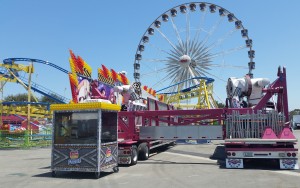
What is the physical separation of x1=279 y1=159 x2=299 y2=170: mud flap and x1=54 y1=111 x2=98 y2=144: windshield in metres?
6.90

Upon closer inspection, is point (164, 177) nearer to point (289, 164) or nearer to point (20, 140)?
point (289, 164)

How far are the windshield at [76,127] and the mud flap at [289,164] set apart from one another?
6898 millimetres

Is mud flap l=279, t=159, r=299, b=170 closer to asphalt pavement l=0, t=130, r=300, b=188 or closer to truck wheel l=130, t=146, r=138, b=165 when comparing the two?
asphalt pavement l=0, t=130, r=300, b=188

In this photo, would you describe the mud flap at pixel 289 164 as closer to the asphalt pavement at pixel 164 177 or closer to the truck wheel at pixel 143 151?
the asphalt pavement at pixel 164 177

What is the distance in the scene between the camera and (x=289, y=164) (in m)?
12.5

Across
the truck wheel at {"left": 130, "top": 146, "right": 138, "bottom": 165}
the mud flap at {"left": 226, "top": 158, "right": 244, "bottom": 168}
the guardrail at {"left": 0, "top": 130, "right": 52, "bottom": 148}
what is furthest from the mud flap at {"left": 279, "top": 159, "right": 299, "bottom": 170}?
the guardrail at {"left": 0, "top": 130, "right": 52, "bottom": 148}

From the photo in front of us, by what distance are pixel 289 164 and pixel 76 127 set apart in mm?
7822

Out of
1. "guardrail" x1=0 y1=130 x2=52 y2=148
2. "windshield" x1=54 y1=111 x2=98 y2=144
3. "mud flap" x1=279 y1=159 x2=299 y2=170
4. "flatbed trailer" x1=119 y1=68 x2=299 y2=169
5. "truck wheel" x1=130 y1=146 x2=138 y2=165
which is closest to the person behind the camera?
"windshield" x1=54 y1=111 x2=98 y2=144

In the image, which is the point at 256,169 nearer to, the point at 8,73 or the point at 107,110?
the point at 107,110

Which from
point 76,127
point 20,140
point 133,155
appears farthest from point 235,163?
point 20,140

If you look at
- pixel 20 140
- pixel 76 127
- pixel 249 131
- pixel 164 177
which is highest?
pixel 76 127

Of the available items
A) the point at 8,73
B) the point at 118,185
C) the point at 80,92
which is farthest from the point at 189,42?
the point at 118,185

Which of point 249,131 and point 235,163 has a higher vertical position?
point 249,131

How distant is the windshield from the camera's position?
37.5ft
